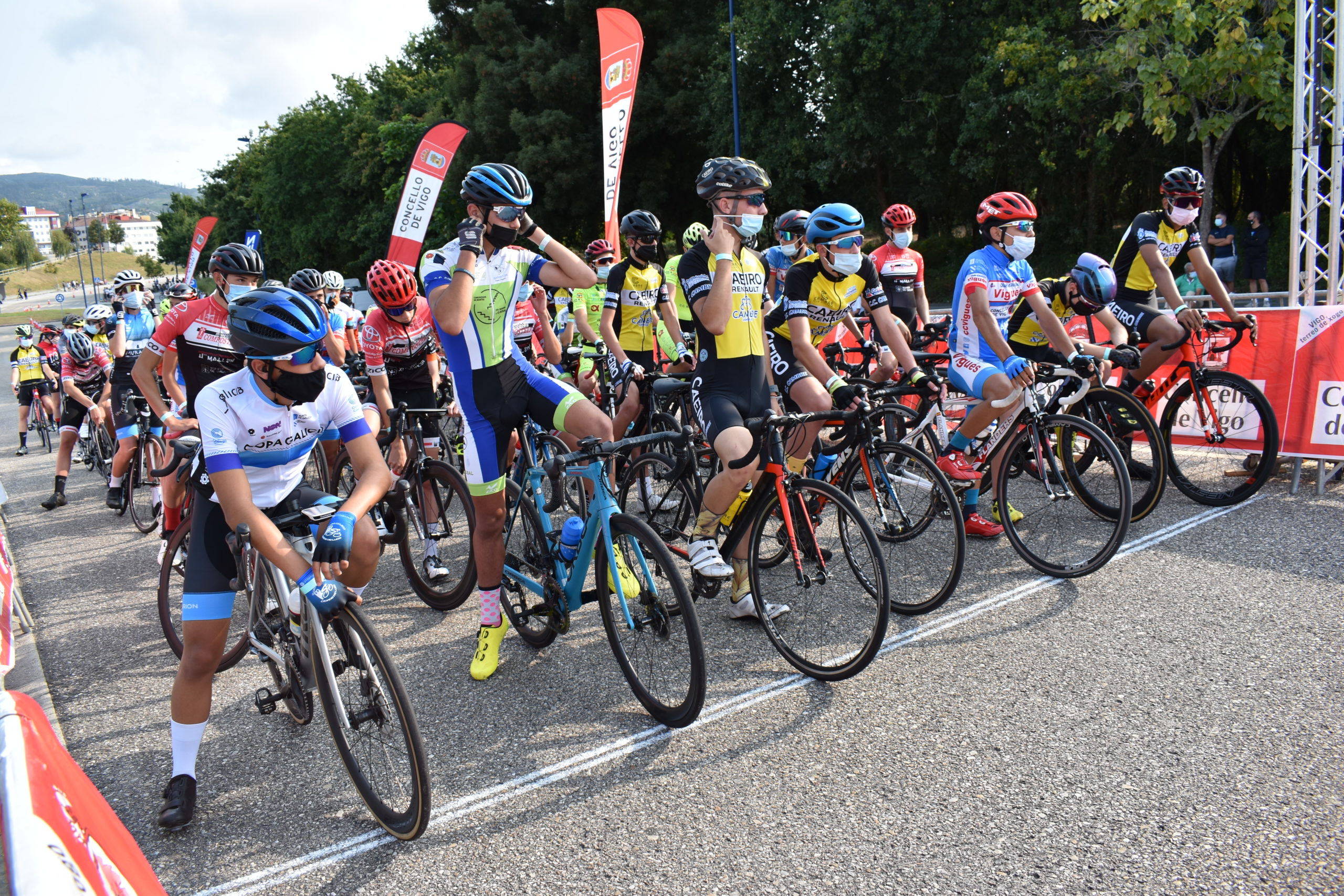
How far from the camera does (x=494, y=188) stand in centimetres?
421

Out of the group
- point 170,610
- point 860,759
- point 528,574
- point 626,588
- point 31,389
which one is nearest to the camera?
point 860,759

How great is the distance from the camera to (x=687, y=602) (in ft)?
11.4

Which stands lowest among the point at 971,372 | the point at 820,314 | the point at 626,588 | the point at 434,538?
the point at 434,538

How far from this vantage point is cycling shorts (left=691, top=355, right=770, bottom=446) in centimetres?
462

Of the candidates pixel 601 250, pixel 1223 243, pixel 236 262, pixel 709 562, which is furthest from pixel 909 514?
pixel 1223 243

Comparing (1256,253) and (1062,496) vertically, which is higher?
(1256,253)

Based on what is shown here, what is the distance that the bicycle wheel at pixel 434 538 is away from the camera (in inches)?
218

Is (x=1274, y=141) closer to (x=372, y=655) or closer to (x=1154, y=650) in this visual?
(x=1154, y=650)

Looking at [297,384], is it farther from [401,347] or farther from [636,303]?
[636,303]

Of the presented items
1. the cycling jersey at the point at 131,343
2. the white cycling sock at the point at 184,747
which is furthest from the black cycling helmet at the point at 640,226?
the white cycling sock at the point at 184,747

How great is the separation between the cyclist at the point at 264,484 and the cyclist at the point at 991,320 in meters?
3.70

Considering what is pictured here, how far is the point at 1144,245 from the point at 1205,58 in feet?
38.6

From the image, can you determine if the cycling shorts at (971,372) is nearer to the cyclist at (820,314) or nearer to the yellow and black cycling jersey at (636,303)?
the cyclist at (820,314)

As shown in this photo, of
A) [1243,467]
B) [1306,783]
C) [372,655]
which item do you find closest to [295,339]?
[372,655]
